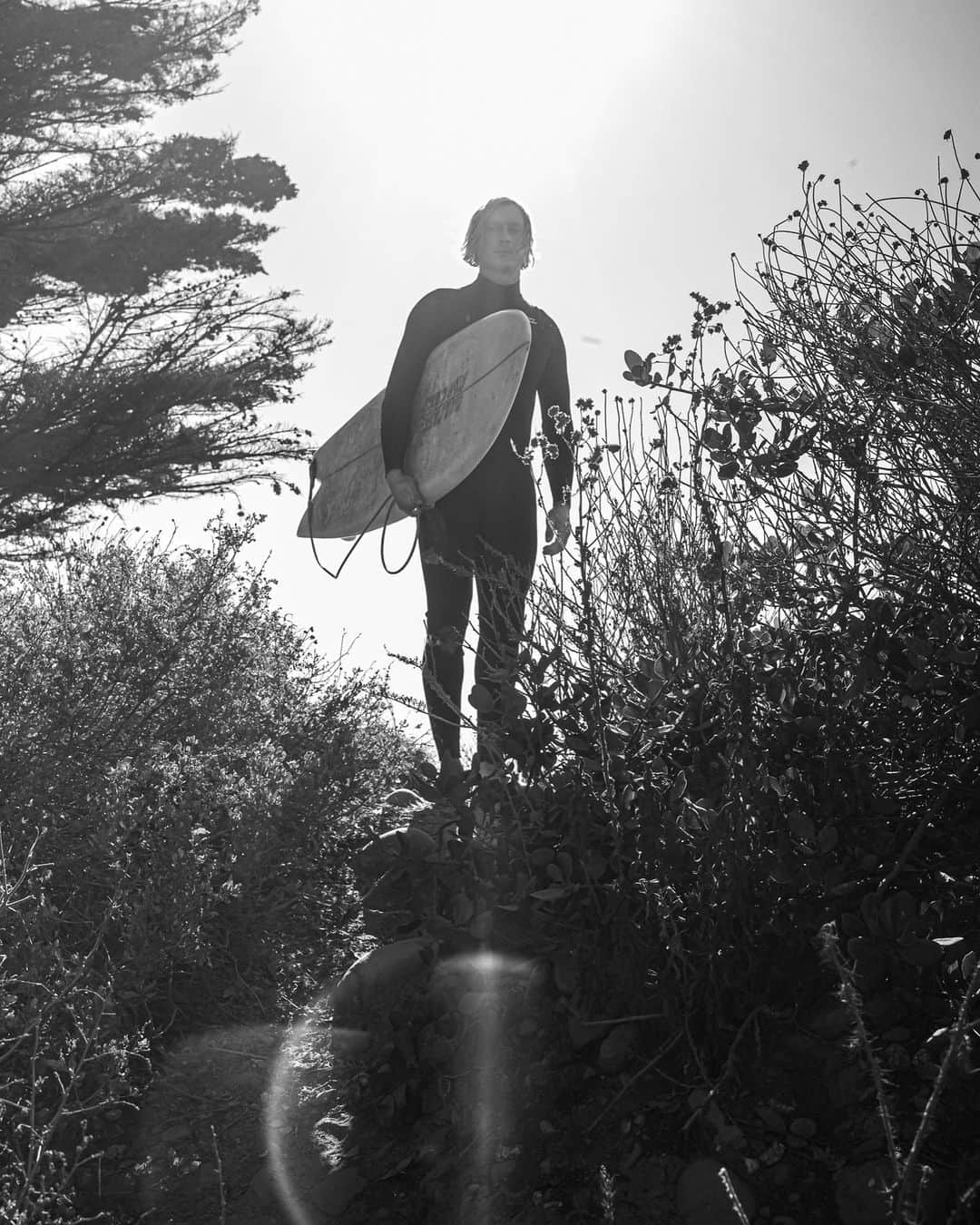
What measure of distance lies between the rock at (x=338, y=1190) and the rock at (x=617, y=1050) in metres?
0.50

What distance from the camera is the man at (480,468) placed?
152 inches

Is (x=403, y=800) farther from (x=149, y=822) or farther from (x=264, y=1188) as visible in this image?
(x=264, y=1188)

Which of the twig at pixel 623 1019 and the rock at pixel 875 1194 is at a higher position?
the twig at pixel 623 1019

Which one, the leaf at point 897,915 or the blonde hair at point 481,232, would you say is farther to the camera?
A: the blonde hair at point 481,232

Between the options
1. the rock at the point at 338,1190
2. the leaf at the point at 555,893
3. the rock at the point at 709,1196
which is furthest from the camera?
the leaf at the point at 555,893

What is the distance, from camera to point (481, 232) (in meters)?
4.23

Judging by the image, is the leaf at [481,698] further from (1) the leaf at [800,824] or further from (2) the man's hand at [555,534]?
(1) the leaf at [800,824]

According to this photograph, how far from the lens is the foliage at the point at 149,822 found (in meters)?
2.47

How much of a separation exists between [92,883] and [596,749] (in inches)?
67.5

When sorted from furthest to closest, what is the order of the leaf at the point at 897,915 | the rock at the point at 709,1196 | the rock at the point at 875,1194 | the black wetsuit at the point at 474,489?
the black wetsuit at the point at 474,489, the leaf at the point at 897,915, the rock at the point at 709,1196, the rock at the point at 875,1194

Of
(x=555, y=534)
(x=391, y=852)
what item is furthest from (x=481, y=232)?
(x=391, y=852)

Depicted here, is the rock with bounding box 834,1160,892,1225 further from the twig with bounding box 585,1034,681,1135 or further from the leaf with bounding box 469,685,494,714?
the leaf with bounding box 469,685,494,714

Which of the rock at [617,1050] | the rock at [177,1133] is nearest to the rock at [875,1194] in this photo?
the rock at [617,1050]

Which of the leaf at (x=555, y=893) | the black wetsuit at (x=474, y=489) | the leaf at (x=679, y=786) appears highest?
the black wetsuit at (x=474, y=489)
